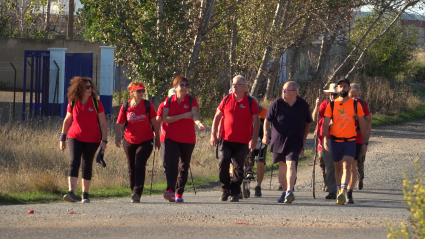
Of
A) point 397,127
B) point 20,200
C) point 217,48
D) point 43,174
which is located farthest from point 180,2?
point 397,127

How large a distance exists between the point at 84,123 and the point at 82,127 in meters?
0.06

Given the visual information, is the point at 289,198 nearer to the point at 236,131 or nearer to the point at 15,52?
the point at 236,131

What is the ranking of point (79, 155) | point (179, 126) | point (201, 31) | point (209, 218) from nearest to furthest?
point (209, 218), point (79, 155), point (179, 126), point (201, 31)

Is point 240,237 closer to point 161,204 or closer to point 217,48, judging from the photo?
point 161,204

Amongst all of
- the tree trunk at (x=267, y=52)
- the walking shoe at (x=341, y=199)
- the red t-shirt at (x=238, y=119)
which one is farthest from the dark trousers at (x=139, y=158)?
the tree trunk at (x=267, y=52)

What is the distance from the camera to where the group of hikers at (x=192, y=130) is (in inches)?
324

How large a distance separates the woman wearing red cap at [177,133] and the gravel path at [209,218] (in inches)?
A: 13.3

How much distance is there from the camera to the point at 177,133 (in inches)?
334

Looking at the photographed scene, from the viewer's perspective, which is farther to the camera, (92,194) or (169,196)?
(92,194)

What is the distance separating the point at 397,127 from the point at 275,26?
9198 millimetres

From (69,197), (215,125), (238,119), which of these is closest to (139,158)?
(69,197)

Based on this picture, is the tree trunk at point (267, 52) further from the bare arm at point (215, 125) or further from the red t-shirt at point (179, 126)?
the red t-shirt at point (179, 126)

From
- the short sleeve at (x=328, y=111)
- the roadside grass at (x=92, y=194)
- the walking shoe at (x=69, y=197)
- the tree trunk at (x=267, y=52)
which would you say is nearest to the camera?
the walking shoe at (x=69, y=197)

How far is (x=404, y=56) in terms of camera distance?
35.5 meters
